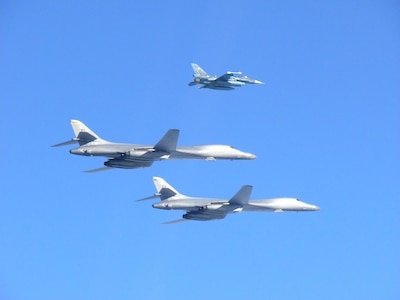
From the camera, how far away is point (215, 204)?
287 feet

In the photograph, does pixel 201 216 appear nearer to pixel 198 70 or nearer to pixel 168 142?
pixel 168 142

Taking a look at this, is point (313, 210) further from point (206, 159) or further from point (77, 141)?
point (77, 141)

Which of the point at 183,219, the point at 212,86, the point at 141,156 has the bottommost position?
the point at 183,219

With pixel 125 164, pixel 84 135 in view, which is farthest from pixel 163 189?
pixel 84 135

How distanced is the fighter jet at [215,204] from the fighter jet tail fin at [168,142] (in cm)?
1000

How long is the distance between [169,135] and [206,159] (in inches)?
322

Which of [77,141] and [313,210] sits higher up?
[77,141]

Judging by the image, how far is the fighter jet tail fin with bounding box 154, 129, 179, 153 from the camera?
77.9 m

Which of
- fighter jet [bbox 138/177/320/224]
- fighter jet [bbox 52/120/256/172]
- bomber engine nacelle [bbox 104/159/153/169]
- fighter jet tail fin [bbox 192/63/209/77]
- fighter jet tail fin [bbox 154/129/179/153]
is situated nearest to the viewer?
fighter jet tail fin [bbox 154/129/179/153]

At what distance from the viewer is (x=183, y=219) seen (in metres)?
92.2

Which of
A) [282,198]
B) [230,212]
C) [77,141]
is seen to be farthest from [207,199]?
[77,141]

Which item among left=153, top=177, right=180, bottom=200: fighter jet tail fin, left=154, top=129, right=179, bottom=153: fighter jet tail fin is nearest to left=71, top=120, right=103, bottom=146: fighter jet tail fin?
left=154, top=129, right=179, bottom=153: fighter jet tail fin

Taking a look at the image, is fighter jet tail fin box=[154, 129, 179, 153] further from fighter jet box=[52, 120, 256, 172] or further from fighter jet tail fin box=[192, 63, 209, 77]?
fighter jet tail fin box=[192, 63, 209, 77]

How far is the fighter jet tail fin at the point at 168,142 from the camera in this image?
77.9 meters
